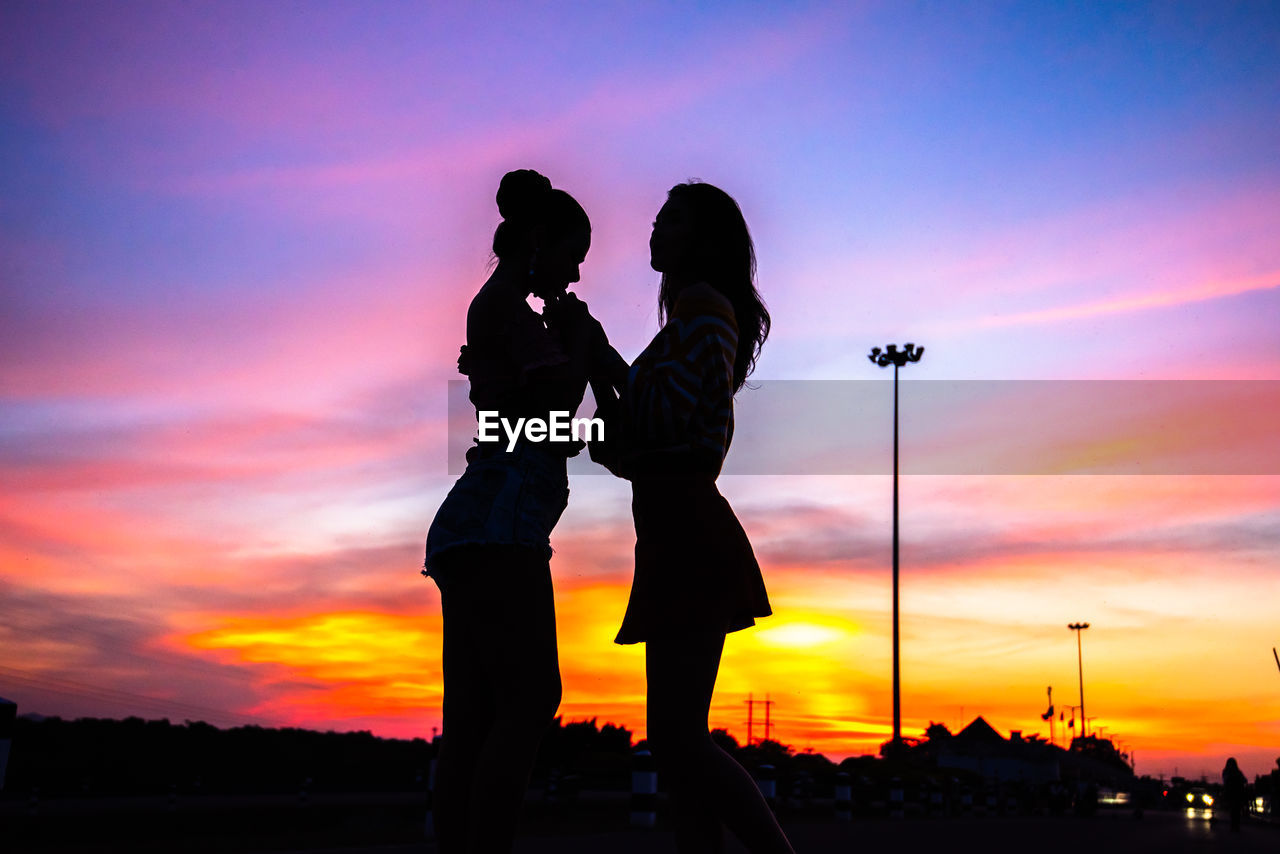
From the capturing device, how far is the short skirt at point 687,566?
3342 millimetres

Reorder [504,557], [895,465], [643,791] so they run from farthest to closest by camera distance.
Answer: [895,465], [643,791], [504,557]

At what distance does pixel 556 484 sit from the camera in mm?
3234

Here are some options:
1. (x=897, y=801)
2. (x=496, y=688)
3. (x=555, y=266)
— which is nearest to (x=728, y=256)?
(x=555, y=266)

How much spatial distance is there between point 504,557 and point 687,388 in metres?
0.71

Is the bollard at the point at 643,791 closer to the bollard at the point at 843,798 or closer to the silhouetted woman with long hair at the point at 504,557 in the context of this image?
the bollard at the point at 843,798

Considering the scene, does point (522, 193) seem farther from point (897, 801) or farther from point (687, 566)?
point (897, 801)

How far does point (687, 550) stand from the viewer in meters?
3.37

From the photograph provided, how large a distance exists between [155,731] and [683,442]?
57.2 m

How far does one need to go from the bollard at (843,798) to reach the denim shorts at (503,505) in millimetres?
14279

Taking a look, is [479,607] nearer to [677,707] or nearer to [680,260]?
[677,707]

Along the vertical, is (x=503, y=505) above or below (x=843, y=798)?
above

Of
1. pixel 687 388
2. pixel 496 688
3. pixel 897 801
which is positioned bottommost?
pixel 897 801

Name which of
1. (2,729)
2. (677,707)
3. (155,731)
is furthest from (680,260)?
(155,731)

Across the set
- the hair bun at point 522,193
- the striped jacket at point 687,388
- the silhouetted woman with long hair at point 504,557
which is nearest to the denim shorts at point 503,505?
the silhouetted woman with long hair at point 504,557
